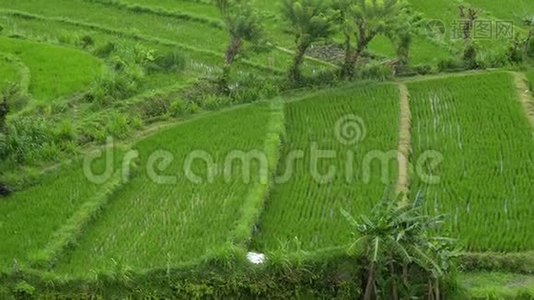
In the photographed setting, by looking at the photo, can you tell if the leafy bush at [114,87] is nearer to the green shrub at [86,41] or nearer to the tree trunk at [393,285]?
the green shrub at [86,41]

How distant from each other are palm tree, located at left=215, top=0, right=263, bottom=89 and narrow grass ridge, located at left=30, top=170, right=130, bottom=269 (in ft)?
16.9

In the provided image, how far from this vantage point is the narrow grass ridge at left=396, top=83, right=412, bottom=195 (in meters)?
13.8

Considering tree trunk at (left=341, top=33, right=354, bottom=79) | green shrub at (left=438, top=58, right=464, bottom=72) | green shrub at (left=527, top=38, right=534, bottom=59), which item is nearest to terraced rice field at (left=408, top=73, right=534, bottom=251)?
green shrub at (left=438, top=58, right=464, bottom=72)

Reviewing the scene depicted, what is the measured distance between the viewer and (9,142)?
14.0 metres

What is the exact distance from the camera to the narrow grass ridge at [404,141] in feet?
45.3

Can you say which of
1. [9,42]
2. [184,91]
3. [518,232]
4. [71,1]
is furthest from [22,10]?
[518,232]

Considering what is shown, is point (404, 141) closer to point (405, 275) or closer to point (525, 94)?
point (525, 94)

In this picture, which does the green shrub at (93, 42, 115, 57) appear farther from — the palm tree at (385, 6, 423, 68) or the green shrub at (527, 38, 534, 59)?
the green shrub at (527, 38, 534, 59)

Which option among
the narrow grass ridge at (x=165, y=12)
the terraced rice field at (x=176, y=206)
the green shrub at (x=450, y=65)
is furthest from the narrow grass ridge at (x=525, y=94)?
the narrow grass ridge at (x=165, y=12)

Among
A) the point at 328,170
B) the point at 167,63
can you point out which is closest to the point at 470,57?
the point at 328,170

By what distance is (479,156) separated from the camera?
1472 cm

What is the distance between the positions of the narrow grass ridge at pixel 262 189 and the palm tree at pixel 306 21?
5.47 feet

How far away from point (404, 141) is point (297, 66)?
12.6ft

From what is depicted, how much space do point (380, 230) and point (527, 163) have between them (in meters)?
5.14
